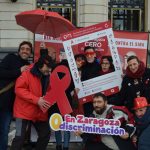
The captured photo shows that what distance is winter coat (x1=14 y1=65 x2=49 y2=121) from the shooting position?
5508 mm

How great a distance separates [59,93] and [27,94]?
416 millimetres

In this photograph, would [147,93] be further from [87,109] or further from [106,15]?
[106,15]

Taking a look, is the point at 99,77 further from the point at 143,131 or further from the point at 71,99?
the point at 143,131

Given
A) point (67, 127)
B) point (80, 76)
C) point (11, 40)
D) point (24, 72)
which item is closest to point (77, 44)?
point (80, 76)

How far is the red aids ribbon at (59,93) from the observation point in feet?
17.9

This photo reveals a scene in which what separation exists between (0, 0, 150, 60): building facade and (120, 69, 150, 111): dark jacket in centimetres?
640

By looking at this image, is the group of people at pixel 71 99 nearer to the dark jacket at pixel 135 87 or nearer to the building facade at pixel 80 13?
the dark jacket at pixel 135 87

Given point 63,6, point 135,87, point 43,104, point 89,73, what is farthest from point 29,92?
point 63,6

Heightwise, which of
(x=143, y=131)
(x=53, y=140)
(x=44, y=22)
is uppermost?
(x=44, y=22)

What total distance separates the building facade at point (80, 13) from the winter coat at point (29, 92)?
5909 mm

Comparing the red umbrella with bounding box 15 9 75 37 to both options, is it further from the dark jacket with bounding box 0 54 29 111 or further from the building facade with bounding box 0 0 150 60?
the building facade with bounding box 0 0 150 60

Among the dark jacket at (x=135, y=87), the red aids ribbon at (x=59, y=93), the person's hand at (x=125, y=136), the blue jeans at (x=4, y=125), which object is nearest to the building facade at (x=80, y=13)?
the blue jeans at (x=4, y=125)

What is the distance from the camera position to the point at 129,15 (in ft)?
43.5

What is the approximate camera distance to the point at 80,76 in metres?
5.91
